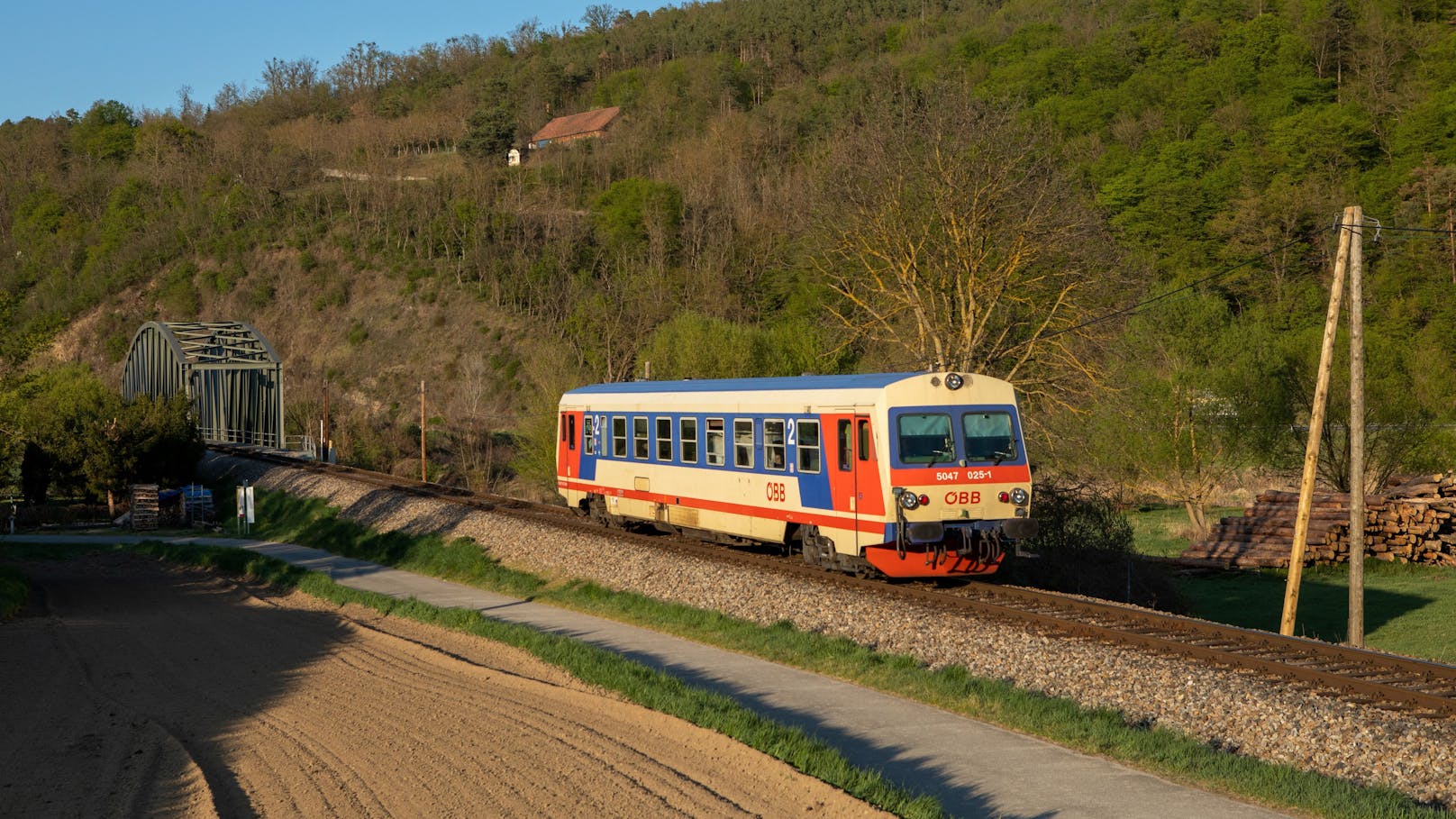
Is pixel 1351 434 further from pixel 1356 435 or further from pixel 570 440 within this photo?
pixel 570 440

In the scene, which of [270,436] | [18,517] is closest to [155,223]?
[270,436]

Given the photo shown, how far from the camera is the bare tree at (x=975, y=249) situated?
2983cm

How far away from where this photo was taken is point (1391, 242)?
6162cm

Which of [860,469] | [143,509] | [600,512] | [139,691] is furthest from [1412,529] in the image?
[143,509]

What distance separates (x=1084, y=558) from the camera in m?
24.1

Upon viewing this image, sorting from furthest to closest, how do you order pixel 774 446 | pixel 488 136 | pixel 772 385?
pixel 488 136 < pixel 772 385 < pixel 774 446

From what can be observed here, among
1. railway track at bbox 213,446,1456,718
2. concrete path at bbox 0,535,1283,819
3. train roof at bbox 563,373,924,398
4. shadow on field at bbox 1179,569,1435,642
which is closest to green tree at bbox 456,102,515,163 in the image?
train roof at bbox 563,373,924,398

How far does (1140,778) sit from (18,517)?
138 ft

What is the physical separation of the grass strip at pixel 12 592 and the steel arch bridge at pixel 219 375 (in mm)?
38189

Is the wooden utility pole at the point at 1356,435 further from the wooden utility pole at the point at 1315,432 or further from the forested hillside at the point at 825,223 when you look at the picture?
the forested hillside at the point at 825,223

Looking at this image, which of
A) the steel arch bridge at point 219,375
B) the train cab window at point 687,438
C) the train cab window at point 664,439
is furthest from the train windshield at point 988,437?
the steel arch bridge at point 219,375

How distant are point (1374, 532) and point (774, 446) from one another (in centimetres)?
1917

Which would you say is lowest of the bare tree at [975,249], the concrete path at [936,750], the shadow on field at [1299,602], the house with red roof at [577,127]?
the shadow on field at [1299,602]

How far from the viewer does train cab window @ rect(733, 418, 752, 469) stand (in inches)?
806
